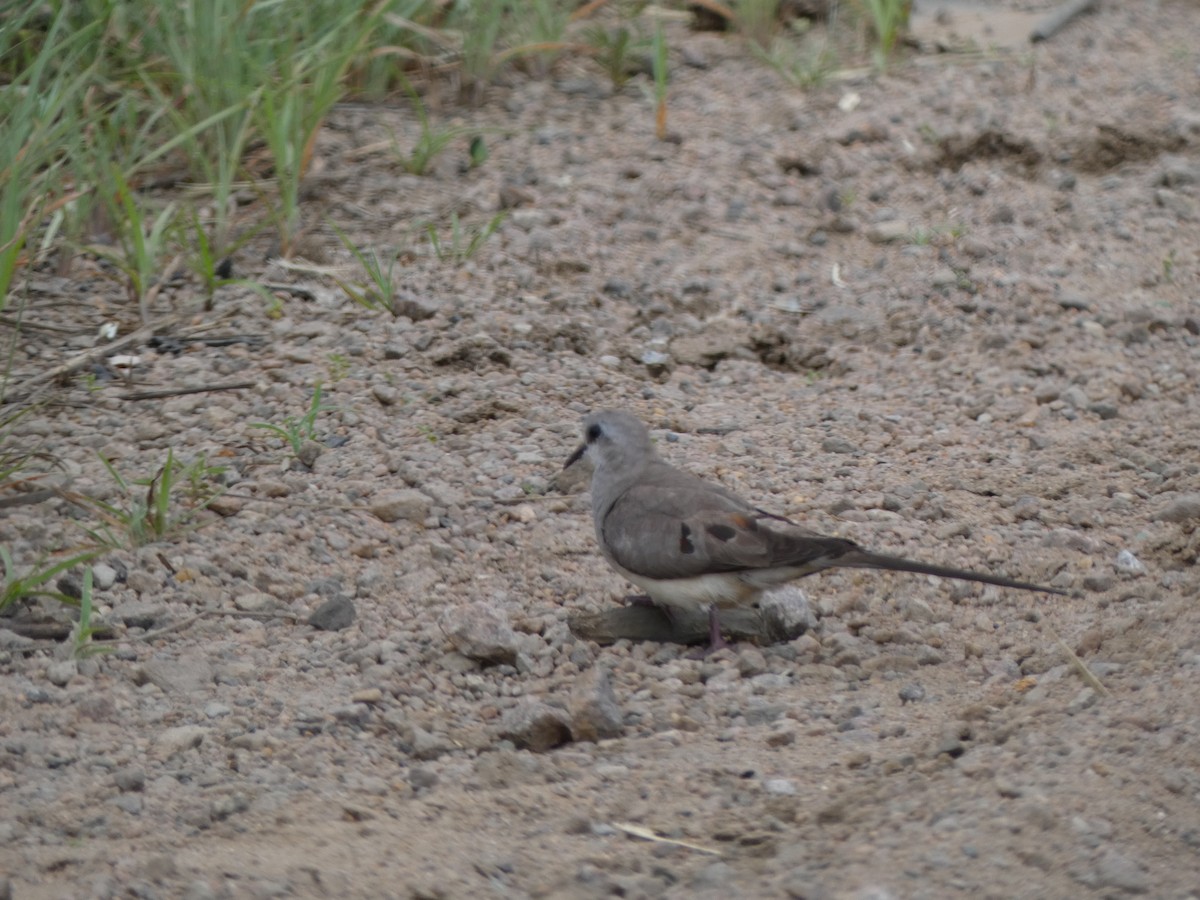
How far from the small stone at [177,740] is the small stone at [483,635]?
591 millimetres

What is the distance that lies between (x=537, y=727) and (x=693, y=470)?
4.58 ft

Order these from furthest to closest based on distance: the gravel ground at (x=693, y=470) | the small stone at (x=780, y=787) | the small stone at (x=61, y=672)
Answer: the small stone at (x=61, y=672)
the small stone at (x=780, y=787)
the gravel ground at (x=693, y=470)

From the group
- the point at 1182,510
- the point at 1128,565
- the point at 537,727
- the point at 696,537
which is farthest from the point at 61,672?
the point at 1182,510

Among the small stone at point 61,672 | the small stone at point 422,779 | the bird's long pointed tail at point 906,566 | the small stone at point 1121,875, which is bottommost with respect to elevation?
the small stone at point 61,672

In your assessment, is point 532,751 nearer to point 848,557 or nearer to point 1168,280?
point 848,557

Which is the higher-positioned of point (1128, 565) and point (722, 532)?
point (722, 532)

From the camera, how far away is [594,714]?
128 inches

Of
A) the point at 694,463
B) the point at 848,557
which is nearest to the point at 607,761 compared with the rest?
the point at 848,557

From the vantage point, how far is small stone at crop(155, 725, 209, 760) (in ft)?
10.7

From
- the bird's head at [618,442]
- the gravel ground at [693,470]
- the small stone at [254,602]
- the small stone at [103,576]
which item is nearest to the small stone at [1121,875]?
the gravel ground at [693,470]

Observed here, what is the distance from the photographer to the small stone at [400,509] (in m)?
4.23

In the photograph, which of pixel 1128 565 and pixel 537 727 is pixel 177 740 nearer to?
pixel 537 727

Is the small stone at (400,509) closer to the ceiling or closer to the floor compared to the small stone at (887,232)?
closer to the floor

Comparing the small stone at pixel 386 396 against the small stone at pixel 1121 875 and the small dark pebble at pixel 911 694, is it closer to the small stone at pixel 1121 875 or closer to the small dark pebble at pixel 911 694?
the small dark pebble at pixel 911 694
